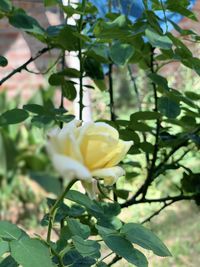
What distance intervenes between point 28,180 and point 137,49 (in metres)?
3.12

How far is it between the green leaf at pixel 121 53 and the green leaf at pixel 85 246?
0.96 feet

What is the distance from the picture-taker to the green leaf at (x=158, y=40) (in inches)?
31.3

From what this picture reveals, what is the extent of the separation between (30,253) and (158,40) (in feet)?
1.21

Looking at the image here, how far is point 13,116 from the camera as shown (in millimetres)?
900

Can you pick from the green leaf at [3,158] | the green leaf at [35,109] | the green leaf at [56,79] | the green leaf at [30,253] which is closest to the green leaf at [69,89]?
the green leaf at [56,79]

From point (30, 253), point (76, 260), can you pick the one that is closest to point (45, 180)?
point (76, 260)

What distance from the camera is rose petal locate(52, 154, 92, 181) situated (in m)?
0.46

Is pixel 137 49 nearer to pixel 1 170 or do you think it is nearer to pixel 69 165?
pixel 69 165

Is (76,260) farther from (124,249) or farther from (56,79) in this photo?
(56,79)

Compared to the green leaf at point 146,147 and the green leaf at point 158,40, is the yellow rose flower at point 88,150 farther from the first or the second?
the green leaf at point 146,147

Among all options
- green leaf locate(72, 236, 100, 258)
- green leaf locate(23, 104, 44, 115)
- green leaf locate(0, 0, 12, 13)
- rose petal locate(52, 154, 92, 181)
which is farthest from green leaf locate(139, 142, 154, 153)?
rose petal locate(52, 154, 92, 181)

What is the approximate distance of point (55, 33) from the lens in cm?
96

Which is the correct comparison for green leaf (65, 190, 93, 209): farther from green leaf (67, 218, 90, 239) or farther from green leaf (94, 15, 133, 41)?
green leaf (94, 15, 133, 41)

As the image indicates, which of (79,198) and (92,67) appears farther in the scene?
(92,67)
